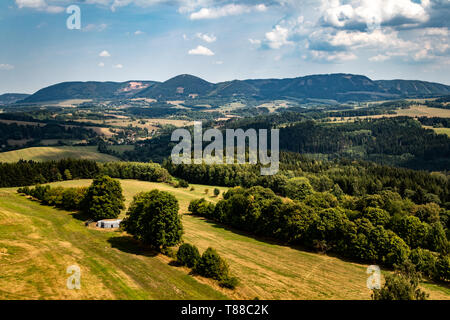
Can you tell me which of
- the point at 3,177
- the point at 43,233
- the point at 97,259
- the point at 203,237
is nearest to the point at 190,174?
the point at 3,177

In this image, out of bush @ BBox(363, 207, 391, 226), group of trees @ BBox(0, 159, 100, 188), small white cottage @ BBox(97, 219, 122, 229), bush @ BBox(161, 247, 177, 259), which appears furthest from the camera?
group of trees @ BBox(0, 159, 100, 188)

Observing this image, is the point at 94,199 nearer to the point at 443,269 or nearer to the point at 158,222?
the point at 158,222

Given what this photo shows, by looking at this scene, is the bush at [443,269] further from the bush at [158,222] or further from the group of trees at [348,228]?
the bush at [158,222]

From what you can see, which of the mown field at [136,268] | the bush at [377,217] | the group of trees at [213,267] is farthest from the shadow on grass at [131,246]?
the bush at [377,217]
